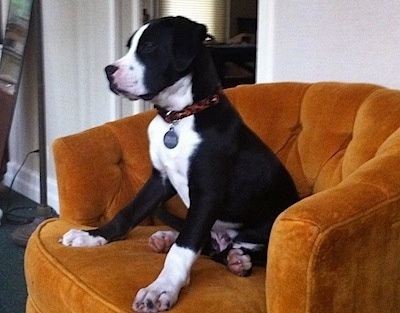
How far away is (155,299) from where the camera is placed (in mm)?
1163

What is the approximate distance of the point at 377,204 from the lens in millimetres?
1081

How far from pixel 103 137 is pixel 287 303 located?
0.80 metres

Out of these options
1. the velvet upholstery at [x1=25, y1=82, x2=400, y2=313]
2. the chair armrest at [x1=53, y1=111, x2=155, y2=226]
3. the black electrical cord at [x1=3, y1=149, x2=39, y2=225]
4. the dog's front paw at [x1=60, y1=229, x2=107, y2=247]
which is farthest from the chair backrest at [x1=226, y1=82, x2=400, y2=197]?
the black electrical cord at [x1=3, y1=149, x2=39, y2=225]

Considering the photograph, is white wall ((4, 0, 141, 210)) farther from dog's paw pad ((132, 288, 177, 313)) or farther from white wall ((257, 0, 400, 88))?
dog's paw pad ((132, 288, 177, 313))

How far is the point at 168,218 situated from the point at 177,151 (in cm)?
29

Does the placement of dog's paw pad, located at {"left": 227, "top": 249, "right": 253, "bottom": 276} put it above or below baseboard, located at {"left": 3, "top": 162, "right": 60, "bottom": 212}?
above

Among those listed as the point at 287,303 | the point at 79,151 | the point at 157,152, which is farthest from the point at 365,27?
the point at 287,303

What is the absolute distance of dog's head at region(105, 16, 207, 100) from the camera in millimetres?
1396

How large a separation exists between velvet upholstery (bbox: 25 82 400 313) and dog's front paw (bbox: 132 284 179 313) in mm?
17

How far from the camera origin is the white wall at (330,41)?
5.88 feet

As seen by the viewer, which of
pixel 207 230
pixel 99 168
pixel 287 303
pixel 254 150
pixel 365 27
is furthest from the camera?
pixel 365 27

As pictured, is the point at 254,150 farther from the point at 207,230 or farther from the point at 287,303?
the point at 287,303

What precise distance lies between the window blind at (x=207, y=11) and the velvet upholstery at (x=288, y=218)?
2808 mm

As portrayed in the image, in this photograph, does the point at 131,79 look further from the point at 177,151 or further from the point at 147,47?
the point at 177,151
